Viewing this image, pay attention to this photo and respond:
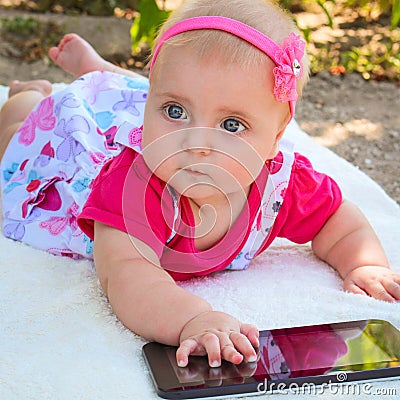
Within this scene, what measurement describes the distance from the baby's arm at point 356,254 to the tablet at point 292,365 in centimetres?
20

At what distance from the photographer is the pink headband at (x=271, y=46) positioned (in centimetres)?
147

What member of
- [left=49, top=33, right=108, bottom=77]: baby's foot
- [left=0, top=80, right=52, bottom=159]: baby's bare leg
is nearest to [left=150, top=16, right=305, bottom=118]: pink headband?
[left=0, top=80, right=52, bottom=159]: baby's bare leg

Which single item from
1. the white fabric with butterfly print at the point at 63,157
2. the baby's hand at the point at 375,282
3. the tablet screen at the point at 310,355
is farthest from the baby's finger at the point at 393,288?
the white fabric with butterfly print at the point at 63,157

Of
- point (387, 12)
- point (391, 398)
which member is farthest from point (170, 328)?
point (387, 12)

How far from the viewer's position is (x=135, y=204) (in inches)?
60.9

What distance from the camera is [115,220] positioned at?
1.53 m

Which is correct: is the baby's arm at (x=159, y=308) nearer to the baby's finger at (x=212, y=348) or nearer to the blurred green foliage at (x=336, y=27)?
the baby's finger at (x=212, y=348)

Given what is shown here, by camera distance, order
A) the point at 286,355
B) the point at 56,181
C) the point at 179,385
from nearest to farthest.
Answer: the point at 179,385 < the point at 286,355 < the point at 56,181

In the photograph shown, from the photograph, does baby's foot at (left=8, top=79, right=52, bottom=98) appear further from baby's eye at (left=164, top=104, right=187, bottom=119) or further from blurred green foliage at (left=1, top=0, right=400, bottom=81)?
baby's eye at (left=164, top=104, right=187, bottom=119)

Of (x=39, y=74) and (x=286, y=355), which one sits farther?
(x=39, y=74)

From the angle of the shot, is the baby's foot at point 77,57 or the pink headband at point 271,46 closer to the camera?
the pink headband at point 271,46

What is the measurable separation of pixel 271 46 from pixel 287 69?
53mm

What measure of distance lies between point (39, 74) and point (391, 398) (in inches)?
105

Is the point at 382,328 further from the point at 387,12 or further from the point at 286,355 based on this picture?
the point at 387,12
